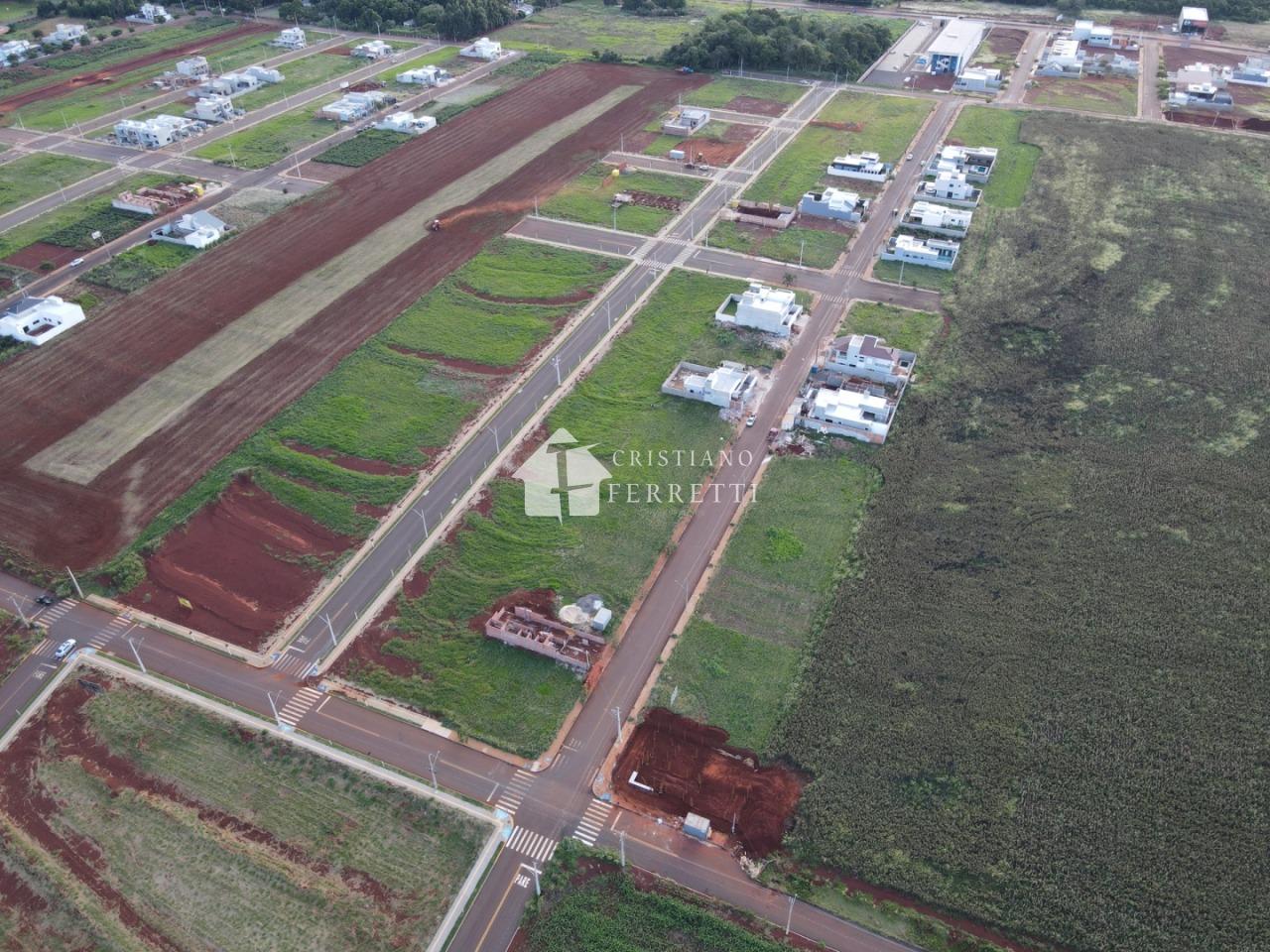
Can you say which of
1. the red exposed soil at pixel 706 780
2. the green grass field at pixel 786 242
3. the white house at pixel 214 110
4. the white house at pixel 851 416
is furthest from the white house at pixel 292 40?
the red exposed soil at pixel 706 780

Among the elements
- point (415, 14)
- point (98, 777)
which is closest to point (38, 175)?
point (415, 14)

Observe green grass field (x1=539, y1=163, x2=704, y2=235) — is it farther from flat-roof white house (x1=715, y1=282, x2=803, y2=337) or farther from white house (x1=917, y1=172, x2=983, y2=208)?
white house (x1=917, y1=172, x2=983, y2=208)

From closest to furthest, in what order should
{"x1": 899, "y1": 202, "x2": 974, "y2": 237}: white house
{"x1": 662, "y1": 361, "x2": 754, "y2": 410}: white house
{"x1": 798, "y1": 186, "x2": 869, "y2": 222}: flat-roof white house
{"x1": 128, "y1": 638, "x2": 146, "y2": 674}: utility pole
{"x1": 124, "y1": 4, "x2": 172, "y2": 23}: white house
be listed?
{"x1": 128, "y1": 638, "x2": 146, "y2": 674}: utility pole → {"x1": 662, "y1": 361, "x2": 754, "y2": 410}: white house → {"x1": 899, "y1": 202, "x2": 974, "y2": 237}: white house → {"x1": 798, "y1": 186, "x2": 869, "y2": 222}: flat-roof white house → {"x1": 124, "y1": 4, "x2": 172, "y2": 23}: white house

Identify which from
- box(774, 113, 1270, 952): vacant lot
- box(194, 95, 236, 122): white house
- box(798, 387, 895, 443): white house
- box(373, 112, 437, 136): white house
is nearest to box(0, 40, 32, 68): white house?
box(194, 95, 236, 122): white house

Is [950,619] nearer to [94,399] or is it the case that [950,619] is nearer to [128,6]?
[94,399]

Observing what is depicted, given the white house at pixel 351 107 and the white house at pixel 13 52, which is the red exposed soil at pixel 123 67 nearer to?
the white house at pixel 13 52

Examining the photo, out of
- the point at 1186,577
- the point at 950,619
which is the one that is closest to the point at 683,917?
the point at 950,619
